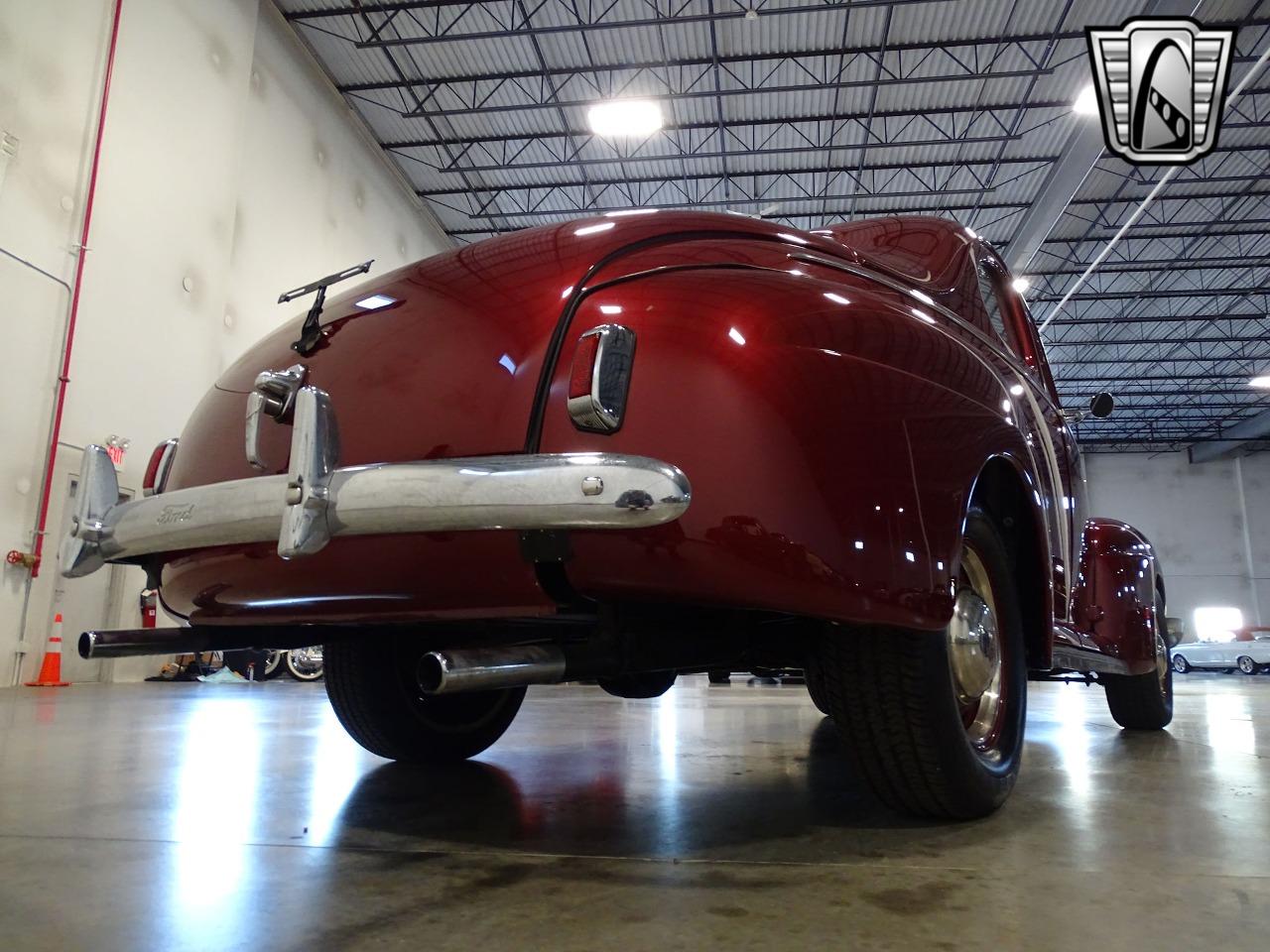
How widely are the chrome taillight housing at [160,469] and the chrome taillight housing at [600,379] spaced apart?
1150 mm

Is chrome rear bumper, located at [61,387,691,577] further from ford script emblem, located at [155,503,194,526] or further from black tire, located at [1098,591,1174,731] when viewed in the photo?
black tire, located at [1098,591,1174,731]

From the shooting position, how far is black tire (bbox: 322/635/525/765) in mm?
2504

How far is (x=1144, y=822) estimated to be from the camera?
1896 millimetres

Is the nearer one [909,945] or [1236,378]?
[909,945]

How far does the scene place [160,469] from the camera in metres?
2.11

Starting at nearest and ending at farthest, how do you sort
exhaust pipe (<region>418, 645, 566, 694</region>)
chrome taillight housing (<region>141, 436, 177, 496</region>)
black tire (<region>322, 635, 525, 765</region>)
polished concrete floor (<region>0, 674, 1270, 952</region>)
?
1. polished concrete floor (<region>0, 674, 1270, 952</region>)
2. exhaust pipe (<region>418, 645, 566, 694</region>)
3. chrome taillight housing (<region>141, 436, 177, 496</region>)
4. black tire (<region>322, 635, 525, 765</region>)

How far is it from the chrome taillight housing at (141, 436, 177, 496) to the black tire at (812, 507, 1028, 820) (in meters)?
1.52

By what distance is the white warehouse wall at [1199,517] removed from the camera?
27422 millimetres

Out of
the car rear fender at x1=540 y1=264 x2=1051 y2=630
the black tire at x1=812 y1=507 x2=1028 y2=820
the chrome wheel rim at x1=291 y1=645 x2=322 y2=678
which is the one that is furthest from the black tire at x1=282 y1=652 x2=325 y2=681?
the car rear fender at x1=540 y1=264 x2=1051 y2=630

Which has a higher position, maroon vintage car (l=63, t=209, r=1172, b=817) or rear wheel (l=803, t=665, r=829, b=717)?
maroon vintage car (l=63, t=209, r=1172, b=817)

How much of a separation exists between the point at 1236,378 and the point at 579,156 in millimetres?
20019

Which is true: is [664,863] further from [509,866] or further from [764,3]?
[764,3]

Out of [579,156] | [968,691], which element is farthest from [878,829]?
[579,156]

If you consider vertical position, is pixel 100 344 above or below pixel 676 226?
above
